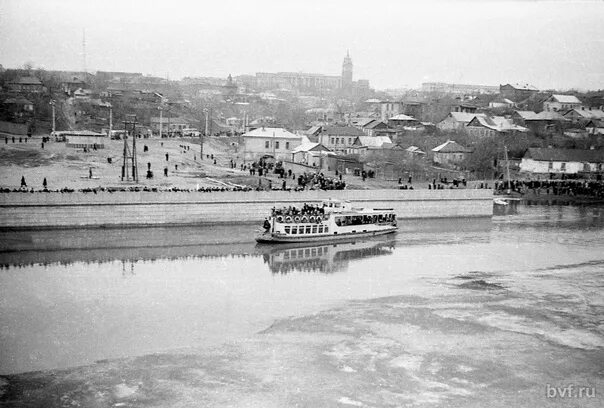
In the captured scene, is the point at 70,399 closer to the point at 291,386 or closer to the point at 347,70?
the point at 291,386

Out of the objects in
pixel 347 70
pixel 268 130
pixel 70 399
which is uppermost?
pixel 347 70

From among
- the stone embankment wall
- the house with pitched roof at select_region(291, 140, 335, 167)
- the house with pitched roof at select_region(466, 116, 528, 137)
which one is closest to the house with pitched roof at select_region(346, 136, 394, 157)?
the house with pitched roof at select_region(291, 140, 335, 167)

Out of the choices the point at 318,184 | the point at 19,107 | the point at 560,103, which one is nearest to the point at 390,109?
the point at 560,103

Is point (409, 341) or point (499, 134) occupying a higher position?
point (499, 134)

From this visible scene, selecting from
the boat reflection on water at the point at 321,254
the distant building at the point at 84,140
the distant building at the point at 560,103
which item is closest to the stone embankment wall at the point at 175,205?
the boat reflection on water at the point at 321,254

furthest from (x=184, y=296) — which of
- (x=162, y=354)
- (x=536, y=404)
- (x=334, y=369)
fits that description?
(x=536, y=404)

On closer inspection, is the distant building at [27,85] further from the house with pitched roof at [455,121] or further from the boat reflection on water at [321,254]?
the boat reflection on water at [321,254]

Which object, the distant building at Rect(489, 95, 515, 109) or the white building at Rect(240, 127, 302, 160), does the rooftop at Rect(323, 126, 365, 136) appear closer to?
the white building at Rect(240, 127, 302, 160)
